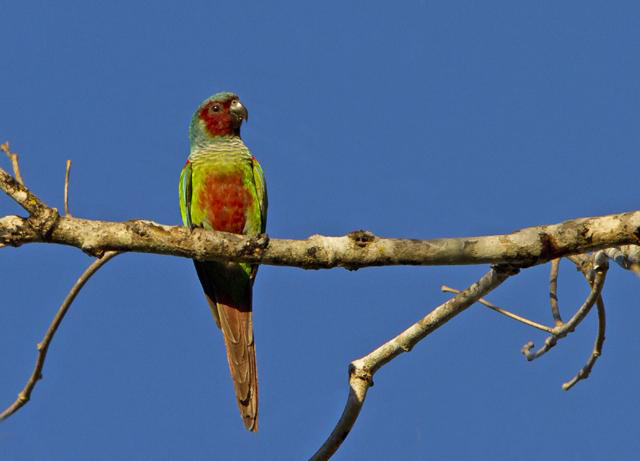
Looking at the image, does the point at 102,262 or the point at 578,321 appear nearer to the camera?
the point at 102,262

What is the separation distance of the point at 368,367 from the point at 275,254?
98 cm

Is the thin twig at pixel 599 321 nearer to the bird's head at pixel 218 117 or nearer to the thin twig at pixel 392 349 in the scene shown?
the thin twig at pixel 392 349

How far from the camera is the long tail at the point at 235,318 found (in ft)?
20.1

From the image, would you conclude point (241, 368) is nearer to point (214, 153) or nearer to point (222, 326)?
point (222, 326)

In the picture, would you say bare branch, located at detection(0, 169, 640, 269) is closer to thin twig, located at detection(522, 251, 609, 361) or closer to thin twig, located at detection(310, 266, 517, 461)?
thin twig, located at detection(310, 266, 517, 461)

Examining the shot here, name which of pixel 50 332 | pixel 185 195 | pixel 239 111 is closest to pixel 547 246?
pixel 50 332

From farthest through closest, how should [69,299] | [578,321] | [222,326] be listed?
[222,326] → [578,321] → [69,299]

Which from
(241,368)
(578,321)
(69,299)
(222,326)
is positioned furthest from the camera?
(222,326)

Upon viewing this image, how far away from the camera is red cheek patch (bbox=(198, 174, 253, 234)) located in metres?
6.75

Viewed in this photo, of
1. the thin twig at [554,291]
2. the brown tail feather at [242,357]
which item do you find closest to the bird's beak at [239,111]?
the brown tail feather at [242,357]

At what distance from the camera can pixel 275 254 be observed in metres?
4.04

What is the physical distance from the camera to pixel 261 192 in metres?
7.00

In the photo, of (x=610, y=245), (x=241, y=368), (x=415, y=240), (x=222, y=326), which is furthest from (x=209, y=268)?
(x=610, y=245)

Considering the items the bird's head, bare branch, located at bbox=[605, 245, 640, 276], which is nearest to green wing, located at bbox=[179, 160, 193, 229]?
the bird's head
